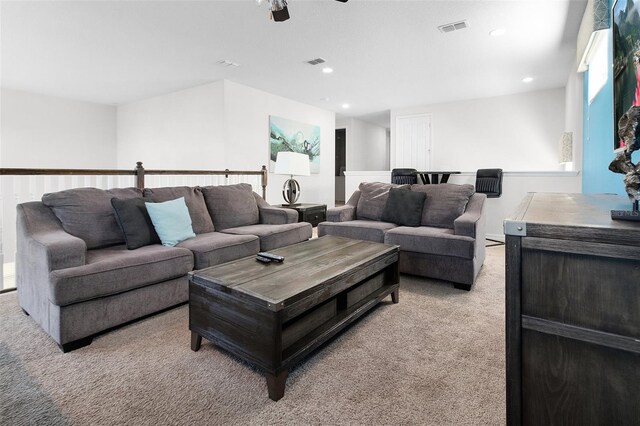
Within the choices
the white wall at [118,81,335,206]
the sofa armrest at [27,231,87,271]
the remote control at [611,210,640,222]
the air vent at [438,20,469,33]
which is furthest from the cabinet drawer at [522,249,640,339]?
the white wall at [118,81,335,206]

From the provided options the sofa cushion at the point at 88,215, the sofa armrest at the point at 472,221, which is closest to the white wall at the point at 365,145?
the sofa armrest at the point at 472,221

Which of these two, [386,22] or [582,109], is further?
[582,109]

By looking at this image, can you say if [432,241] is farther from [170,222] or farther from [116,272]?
[116,272]

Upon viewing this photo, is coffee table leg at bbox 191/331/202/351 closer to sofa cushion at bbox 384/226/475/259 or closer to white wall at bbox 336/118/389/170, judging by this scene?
sofa cushion at bbox 384/226/475/259

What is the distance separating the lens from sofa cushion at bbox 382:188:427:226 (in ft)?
11.4

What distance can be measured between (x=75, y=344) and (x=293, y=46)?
3619 mm

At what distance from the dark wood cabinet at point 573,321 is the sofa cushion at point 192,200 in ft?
9.05

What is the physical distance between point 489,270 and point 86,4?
4.68 meters

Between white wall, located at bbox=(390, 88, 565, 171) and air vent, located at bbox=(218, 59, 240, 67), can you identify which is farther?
white wall, located at bbox=(390, 88, 565, 171)

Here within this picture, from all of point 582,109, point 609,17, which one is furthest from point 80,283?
point 582,109

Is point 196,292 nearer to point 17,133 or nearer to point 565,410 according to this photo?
point 565,410

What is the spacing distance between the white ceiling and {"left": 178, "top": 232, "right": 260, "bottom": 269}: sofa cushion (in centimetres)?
213

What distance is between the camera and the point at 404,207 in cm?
353

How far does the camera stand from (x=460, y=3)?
3.02 m
